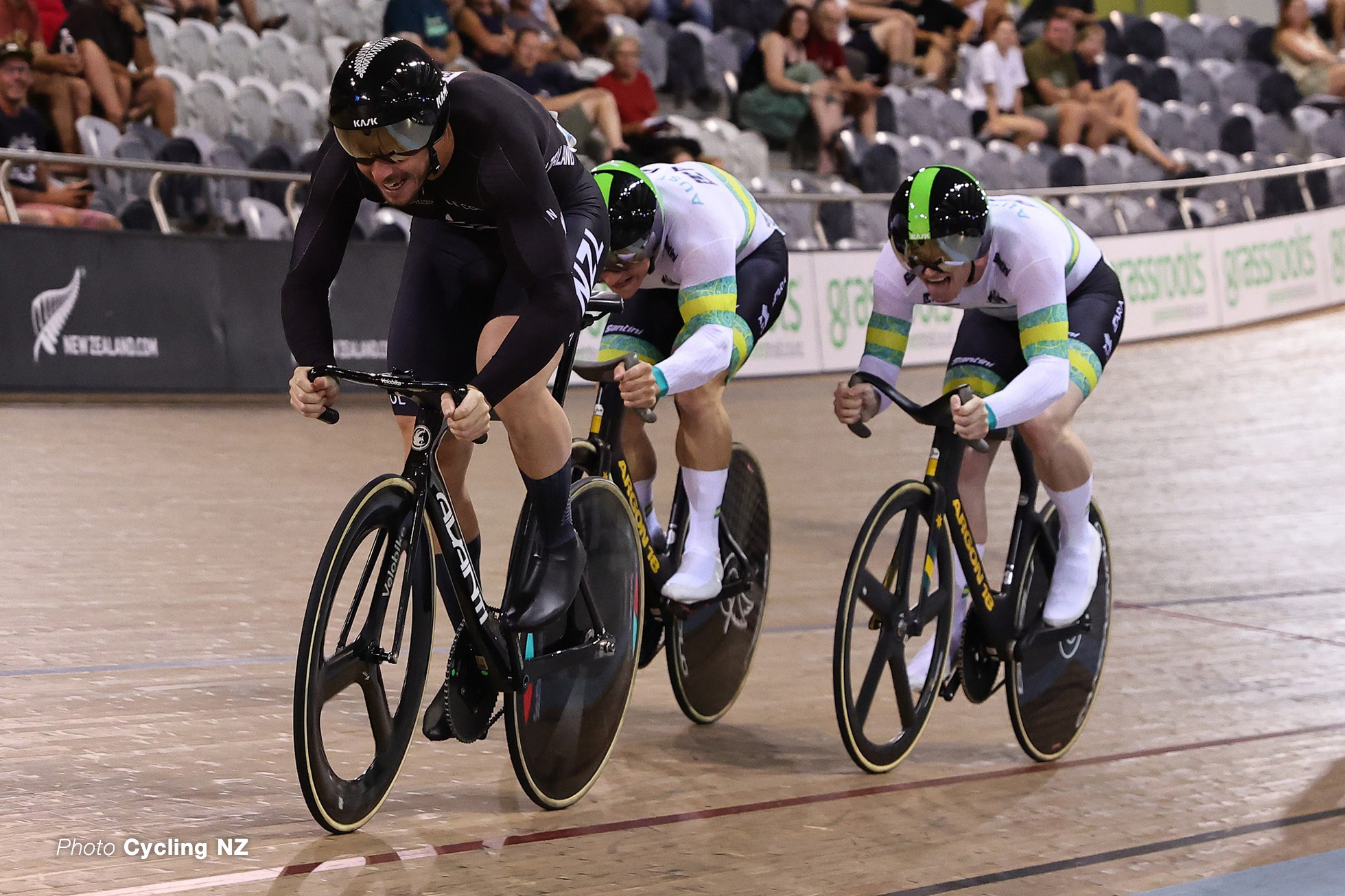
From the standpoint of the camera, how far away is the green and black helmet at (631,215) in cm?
362

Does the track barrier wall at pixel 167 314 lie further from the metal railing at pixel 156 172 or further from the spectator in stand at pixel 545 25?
the spectator in stand at pixel 545 25

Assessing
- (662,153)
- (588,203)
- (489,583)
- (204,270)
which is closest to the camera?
(588,203)

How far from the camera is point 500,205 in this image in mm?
2822

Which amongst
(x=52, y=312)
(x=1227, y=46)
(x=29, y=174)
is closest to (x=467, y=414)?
(x=52, y=312)

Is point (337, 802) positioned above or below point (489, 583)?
above

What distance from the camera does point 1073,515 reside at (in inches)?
152

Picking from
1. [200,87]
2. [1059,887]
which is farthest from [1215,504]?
[200,87]

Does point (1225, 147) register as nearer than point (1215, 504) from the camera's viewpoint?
No

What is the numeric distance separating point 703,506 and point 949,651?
72 centimetres

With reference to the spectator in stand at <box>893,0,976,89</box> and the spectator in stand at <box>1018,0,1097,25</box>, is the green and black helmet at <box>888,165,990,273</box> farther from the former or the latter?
the spectator in stand at <box>1018,0,1097,25</box>

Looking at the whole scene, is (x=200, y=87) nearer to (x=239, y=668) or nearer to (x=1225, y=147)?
(x=239, y=668)

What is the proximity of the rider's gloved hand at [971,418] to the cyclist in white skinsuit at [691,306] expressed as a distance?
1.97 ft

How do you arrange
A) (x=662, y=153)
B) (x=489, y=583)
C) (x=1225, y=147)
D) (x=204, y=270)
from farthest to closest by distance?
(x=1225, y=147), (x=662, y=153), (x=204, y=270), (x=489, y=583)

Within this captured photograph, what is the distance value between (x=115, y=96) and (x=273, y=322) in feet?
5.21
